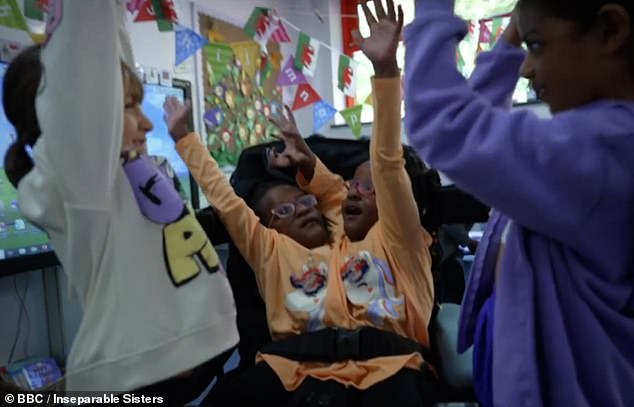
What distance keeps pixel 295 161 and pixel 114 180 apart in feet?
3.04

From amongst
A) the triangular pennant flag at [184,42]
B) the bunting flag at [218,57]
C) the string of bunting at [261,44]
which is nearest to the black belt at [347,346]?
the string of bunting at [261,44]

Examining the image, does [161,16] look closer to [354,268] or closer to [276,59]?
[354,268]

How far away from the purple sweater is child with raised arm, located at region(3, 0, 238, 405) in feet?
1.25

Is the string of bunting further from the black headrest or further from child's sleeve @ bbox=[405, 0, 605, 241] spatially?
the black headrest

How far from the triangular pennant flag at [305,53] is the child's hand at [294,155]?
1.36 feet

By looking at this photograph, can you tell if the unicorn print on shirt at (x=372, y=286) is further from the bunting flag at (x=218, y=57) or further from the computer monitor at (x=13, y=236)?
the bunting flag at (x=218, y=57)

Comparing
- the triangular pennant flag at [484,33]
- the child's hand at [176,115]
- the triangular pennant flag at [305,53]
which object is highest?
the triangular pennant flag at [484,33]

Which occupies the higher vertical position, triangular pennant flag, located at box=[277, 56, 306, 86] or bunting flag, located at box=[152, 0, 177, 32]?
bunting flag, located at box=[152, 0, 177, 32]

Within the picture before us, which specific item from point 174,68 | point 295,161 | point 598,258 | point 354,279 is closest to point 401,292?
point 354,279

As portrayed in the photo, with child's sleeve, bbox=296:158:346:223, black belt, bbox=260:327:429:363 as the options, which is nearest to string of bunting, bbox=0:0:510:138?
child's sleeve, bbox=296:158:346:223

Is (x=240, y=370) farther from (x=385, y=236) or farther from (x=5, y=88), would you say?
(x=5, y=88)

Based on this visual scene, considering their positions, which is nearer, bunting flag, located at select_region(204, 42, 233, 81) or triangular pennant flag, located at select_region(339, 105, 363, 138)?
triangular pennant flag, located at select_region(339, 105, 363, 138)

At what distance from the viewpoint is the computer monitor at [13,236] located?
1501mm

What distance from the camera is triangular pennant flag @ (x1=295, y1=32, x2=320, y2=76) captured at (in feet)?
6.40
